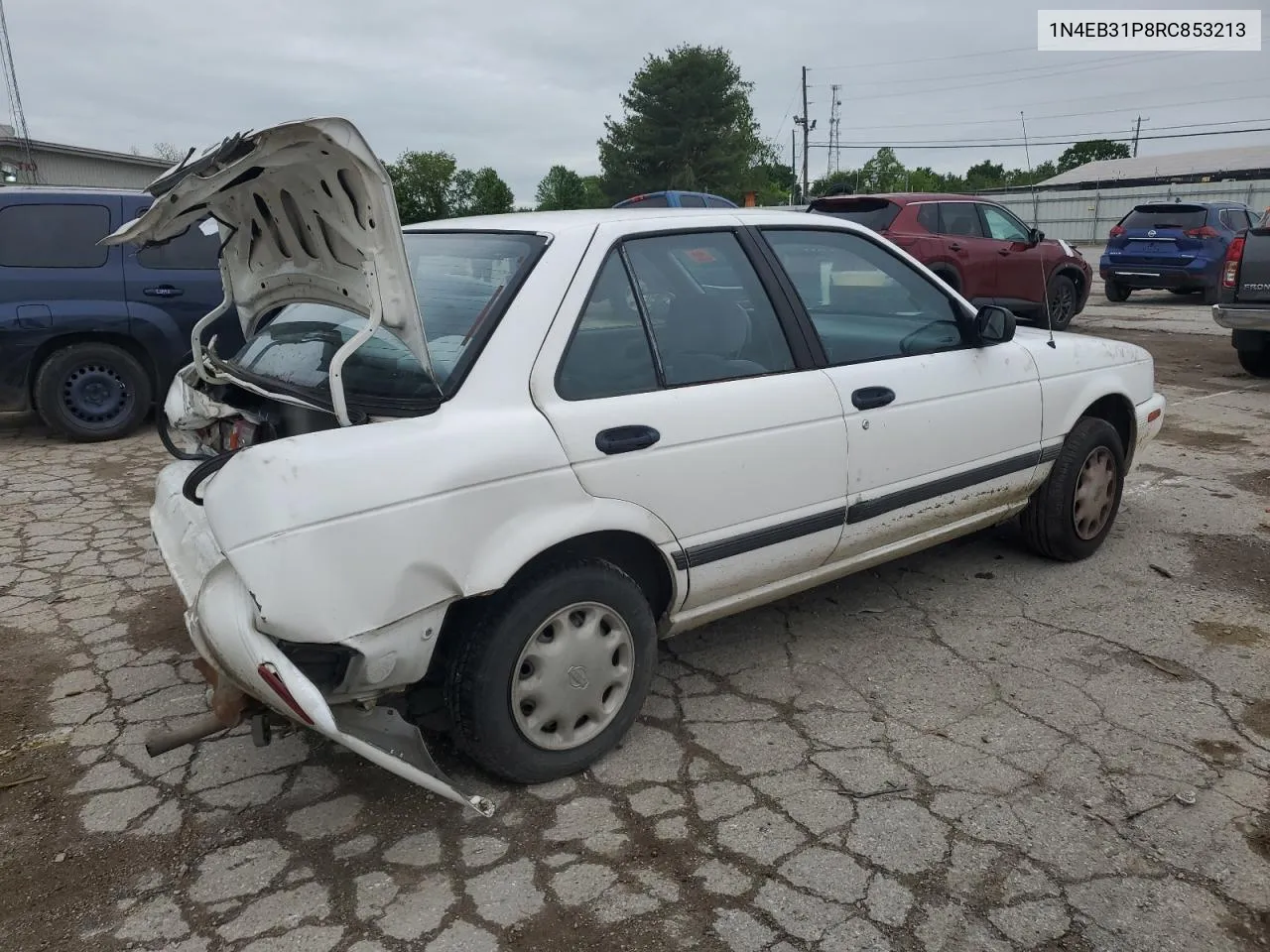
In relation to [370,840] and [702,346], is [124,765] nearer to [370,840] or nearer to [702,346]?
[370,840]

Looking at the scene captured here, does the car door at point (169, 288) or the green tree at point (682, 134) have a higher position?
the green tree at point (682, 134)

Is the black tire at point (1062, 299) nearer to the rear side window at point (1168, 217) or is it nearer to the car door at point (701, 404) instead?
the rear side window at point (1168, 217)

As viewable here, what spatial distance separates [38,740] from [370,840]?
1.29 metres

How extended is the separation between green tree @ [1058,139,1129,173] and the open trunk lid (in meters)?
83.5

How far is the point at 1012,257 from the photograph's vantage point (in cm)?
1133

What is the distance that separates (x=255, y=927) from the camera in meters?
2.29

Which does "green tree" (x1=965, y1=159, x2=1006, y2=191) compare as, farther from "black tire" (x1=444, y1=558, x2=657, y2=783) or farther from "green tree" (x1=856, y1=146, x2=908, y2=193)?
"black tire" (x1=444, y1=558, x2=657, y2=783)

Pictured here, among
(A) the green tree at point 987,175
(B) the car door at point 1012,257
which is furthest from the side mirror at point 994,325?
(A) the green tree at point 987,175

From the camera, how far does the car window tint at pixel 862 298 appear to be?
11.3ft

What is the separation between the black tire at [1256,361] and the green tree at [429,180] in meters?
26.7

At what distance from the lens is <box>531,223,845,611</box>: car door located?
2.77 metres

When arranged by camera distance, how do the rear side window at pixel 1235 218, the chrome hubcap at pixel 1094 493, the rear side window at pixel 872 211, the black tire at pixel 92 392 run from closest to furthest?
the chrome hubcap at pixel 1094 493
the black tire at pixel 92 392
the rear side window at pixel 872 211
the rear side window at pixel 1235 218

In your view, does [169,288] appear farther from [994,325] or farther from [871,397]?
[994,325]

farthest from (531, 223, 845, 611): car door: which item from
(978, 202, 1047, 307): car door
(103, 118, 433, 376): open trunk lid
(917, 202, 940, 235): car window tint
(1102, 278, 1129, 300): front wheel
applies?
(1102, 278, 1129, 300): front wheel
